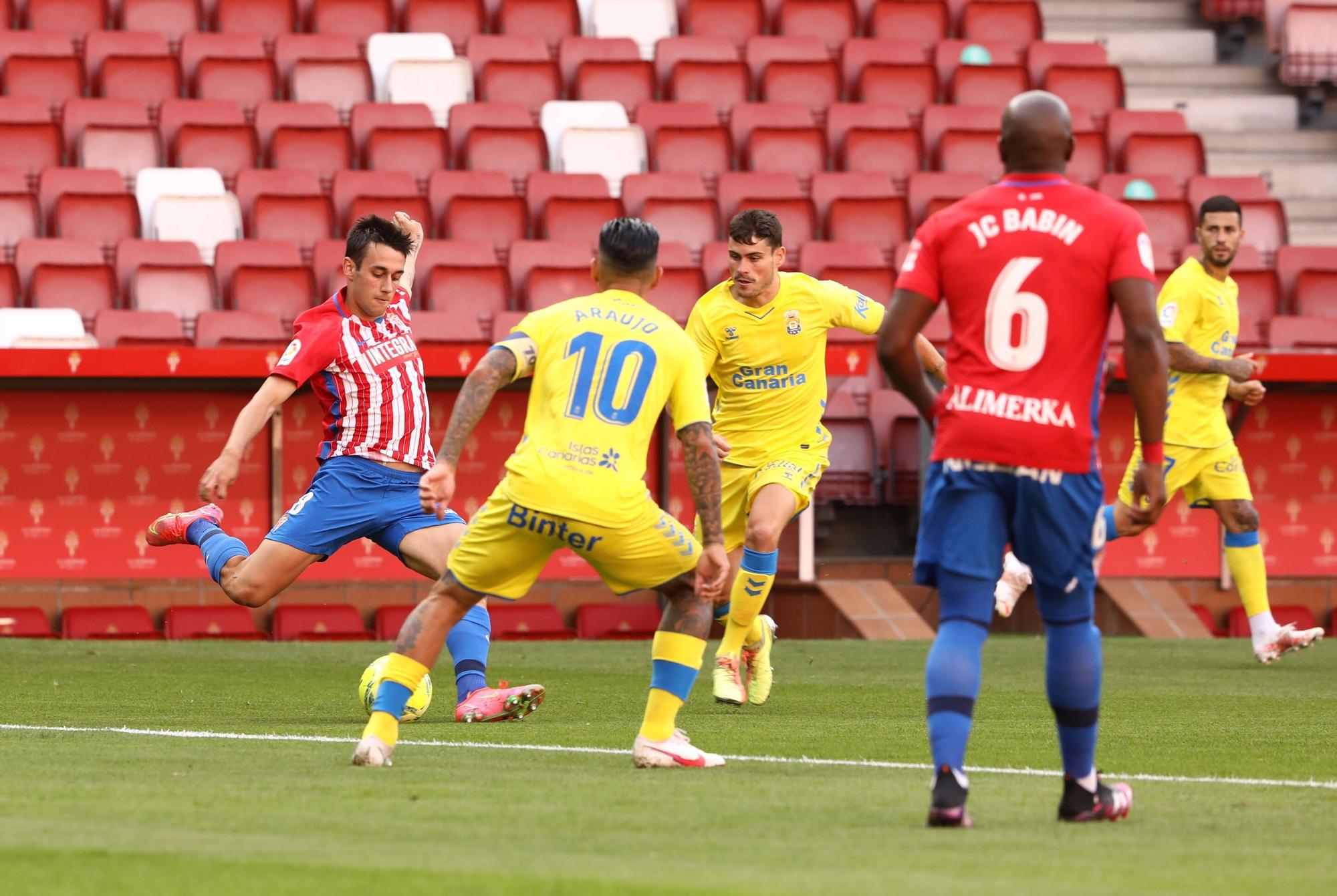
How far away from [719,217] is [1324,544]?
6.47 meters

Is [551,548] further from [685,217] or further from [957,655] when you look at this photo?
[685,217]

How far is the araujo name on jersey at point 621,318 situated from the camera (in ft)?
23.5

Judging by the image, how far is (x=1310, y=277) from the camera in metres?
20.7

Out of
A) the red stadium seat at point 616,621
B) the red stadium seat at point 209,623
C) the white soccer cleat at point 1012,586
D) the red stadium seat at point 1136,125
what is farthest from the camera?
the red stadium seat at point 1136,125

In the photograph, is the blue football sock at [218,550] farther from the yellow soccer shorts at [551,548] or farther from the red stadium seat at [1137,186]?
the red stadium seat at [1137,186]

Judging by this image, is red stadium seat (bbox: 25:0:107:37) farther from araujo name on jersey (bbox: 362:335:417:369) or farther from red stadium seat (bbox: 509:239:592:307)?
araujo name on jersey (bbox: 362:335:417:369)

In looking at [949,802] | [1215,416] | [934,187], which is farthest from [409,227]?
[934,187]

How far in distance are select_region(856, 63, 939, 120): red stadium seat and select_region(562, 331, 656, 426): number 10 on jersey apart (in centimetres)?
1649

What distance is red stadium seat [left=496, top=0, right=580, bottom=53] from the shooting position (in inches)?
928

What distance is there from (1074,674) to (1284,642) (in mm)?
7233

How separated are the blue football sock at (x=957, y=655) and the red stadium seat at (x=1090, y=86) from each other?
18272 millimetres

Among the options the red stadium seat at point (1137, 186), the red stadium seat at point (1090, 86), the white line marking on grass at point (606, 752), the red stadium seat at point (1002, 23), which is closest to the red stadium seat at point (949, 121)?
the red stadium seat at point (1090, 86)

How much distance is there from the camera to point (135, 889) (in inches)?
183

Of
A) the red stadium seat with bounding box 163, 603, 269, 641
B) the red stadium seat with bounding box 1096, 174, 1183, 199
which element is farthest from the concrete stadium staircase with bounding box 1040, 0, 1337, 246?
the red stadium seat with bounding box 163, 603, 269, 641
